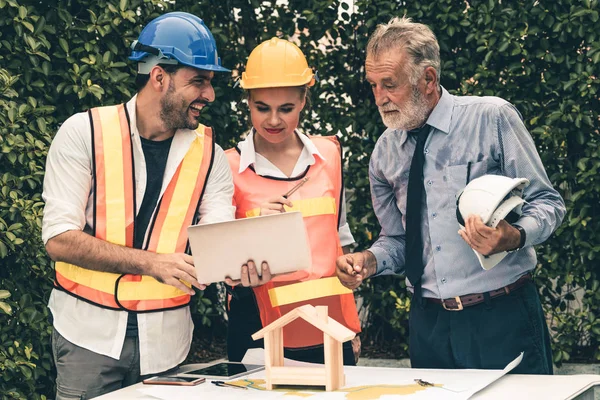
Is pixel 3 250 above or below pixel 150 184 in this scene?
below

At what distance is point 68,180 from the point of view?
394cm

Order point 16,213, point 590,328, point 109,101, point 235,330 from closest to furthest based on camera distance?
point 235,330
point 16,213
point 109,101
point 590,328

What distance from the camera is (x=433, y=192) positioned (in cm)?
416

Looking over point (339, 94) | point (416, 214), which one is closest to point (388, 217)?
point (416, 214)

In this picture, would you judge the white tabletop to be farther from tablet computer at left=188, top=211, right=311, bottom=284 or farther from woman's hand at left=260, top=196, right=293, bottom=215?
woman's hand at left=260, top=196, right=293, bottom=215

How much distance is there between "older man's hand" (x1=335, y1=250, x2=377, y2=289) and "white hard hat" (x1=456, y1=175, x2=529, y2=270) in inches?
21.8

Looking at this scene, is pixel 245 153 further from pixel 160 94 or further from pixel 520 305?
pixel 520 305

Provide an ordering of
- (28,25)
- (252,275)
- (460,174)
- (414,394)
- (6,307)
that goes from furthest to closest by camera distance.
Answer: (28,25)
(6,307)
(460,174)
(252,275)
(414,394)

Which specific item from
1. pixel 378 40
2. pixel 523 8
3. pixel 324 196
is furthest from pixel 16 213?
pixel 523 8

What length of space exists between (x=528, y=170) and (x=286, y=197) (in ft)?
3.42

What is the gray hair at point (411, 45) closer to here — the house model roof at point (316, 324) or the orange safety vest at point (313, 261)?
the orange safety vest at point (313, 261)

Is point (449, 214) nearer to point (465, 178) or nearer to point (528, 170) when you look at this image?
point (465, 178)

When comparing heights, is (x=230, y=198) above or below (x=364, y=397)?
above

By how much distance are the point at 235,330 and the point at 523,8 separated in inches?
101
